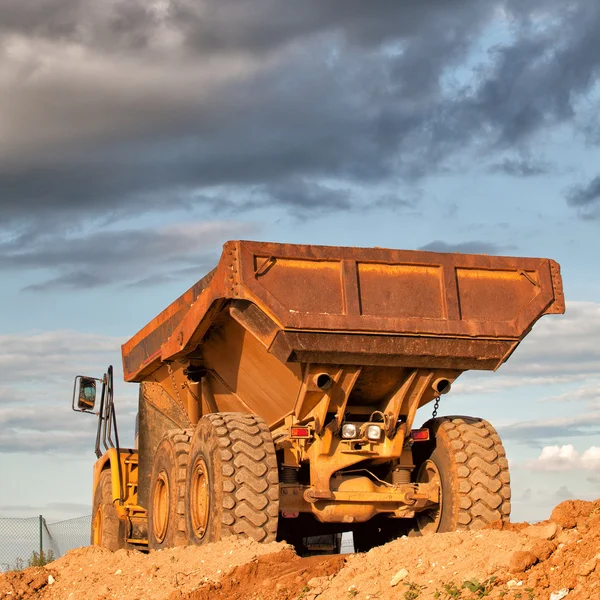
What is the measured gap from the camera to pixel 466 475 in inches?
401

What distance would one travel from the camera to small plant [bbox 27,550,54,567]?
50.7 feet

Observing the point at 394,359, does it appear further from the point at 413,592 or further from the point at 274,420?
the point at 413,592

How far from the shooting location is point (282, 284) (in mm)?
9312

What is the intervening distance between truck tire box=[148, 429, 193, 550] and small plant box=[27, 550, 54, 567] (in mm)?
4811

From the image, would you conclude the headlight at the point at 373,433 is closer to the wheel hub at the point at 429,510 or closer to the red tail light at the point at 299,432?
the red tail light at the point at 299,432

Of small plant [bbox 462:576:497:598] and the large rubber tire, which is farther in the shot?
the large rubber tire

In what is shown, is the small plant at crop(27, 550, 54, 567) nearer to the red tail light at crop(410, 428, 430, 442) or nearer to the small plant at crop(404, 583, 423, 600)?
the red tail light at crop(410, 428, 430, 442)

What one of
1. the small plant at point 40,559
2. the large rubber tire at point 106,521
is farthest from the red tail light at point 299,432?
the small plant at point 40,559

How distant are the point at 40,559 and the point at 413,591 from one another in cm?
1011

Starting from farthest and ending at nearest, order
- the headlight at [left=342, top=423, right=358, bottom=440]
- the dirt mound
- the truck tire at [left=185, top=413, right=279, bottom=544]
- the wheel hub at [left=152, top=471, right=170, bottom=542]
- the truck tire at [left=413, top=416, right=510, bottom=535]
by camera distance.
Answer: the wheel hub at [left=152, top=471, right=170, bottom=542]
the truck tire at [left=413, top=416, right=510, bottom=535]
the headlight at [left=342, top=423, right=358, bottom=440]
the truck tire at [left=185, top=413, right=279, bottom=544]
the dirt mound

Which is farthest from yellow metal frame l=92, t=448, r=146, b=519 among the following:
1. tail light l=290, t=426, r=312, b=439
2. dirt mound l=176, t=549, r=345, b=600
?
dirt mound l=176, t=549, r=345, b=600

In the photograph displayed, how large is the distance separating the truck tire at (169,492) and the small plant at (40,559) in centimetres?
481

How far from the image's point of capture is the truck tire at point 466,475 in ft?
33.1

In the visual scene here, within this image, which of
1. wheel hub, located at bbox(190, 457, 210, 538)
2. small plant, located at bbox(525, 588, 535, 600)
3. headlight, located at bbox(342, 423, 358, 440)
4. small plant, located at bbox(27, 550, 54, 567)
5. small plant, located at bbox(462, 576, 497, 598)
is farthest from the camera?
small plant, located at bbox(27, 550, 54, 567)
